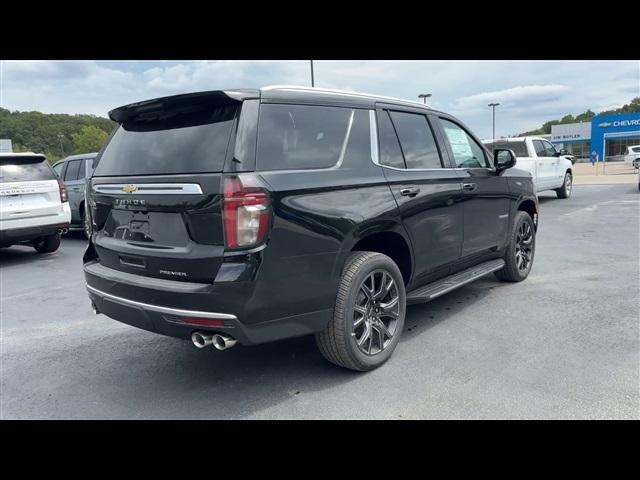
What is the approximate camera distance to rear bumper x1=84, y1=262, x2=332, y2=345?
8.82ft

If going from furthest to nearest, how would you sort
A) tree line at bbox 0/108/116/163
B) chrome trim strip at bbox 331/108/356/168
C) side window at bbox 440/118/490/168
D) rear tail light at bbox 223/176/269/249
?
1. tree line at bbox 0/108/116/163
2. side window at bbox 440/118/490/168
3. chrome trim strip at bbox 331/108/356/168
4. rear tail light at bbox 223/176/269/249

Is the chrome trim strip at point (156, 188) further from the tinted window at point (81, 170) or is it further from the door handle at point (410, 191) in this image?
the tinted window at point (81, 170)

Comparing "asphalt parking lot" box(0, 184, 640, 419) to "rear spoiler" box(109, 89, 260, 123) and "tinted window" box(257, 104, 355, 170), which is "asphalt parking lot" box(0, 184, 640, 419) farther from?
"rear spoiler" box(109, 89, 260, 123)

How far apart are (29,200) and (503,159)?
7.48 meters

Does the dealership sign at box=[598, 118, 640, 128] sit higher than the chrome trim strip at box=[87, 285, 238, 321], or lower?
higher

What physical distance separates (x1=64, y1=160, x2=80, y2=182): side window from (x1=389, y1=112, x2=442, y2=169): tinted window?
361 inches

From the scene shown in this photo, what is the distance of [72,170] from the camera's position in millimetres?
11016

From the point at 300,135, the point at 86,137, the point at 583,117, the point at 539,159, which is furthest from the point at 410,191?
the point at 583,117

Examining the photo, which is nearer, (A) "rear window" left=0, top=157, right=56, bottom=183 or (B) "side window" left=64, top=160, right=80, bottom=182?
(A) "rear window" left=0, top=157, right=56, bottom=183

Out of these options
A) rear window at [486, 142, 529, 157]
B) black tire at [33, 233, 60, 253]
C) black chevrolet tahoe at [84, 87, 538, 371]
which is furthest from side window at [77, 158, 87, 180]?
rear window at [486, 142, 529, 157]

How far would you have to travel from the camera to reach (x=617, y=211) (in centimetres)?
1177

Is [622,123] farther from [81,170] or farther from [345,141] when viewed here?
[345,141]

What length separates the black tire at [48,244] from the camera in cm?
919

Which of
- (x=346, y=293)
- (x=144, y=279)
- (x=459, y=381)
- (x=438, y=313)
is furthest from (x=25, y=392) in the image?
(x=438, y=313)
